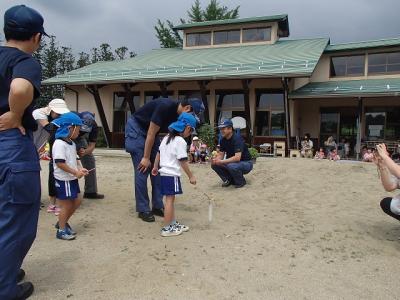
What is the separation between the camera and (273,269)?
354 centimetres

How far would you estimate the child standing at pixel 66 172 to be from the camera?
409cm

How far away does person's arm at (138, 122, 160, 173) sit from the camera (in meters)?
4.64

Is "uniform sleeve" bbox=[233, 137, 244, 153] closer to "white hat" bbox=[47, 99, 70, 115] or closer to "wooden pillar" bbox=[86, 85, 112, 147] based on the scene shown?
"white hat" bbox=[47, 99, 70, 115]

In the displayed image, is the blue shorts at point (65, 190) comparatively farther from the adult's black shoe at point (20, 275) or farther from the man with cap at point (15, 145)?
the man with cap at point (15, 145)

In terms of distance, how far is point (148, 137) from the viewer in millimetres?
4645

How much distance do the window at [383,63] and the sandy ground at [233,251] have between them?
468 inches

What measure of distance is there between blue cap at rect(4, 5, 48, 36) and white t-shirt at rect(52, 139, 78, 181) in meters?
1.78

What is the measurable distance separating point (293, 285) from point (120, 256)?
1.63 metres

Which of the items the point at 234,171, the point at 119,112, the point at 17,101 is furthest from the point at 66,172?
the point at 119,112

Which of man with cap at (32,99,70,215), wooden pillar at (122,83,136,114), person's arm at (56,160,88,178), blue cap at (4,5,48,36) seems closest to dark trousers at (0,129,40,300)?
blue cap at (4,5,48,36)

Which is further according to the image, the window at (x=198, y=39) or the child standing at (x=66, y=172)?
the window at (x=198, y=39)

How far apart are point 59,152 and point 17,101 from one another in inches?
71.4

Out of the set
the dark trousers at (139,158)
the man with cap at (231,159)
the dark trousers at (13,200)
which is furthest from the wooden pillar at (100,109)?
the dark trousers at (13,200)

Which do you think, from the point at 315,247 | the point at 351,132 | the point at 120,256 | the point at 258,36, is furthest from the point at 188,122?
the point at 258,36
